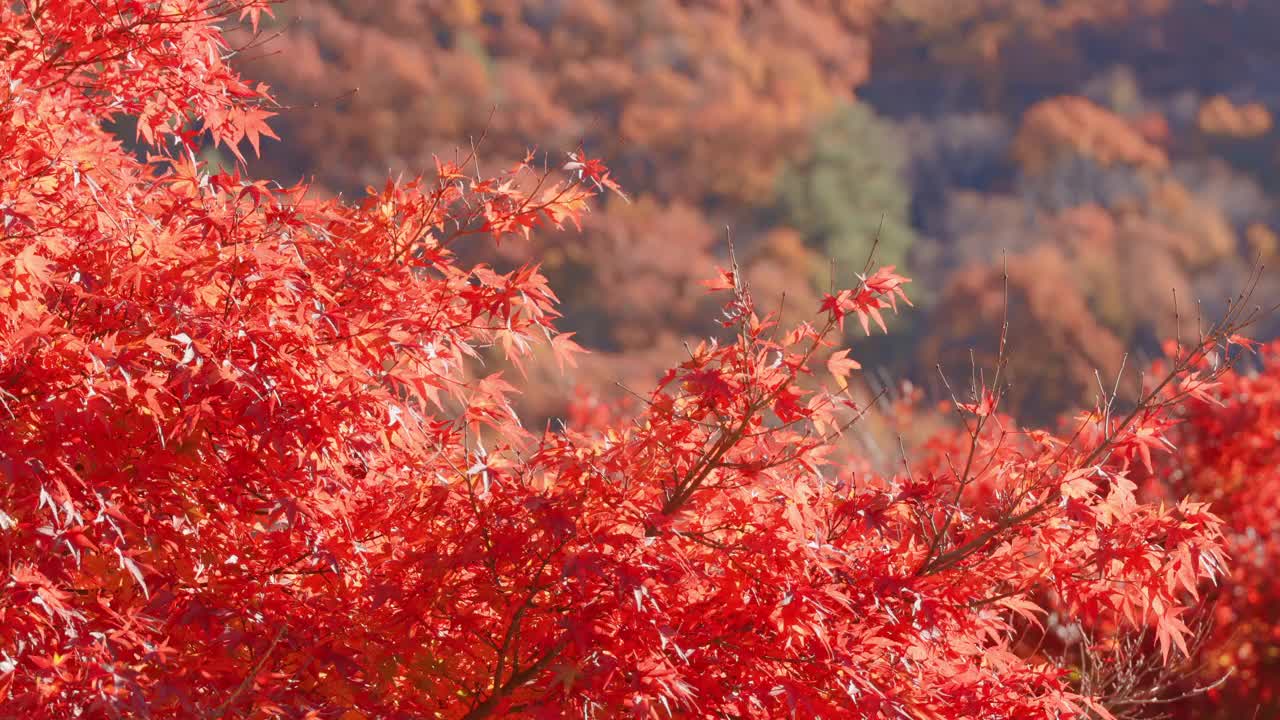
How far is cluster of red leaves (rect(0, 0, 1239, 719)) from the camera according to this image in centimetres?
253

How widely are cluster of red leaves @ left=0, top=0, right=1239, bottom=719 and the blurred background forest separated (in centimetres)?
1792

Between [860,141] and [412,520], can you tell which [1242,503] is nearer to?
[412,520]

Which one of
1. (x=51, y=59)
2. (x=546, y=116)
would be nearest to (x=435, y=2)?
(x=546, y=116)

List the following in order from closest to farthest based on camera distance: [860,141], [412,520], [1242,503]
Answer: [412,520] < [1242,503] < [860,141]

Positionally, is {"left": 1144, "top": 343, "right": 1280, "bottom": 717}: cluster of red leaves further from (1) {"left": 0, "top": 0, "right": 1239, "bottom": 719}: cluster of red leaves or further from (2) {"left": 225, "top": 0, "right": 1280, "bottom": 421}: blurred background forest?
(2) {"left": 225, "top": 0, "right": 1280, "bottom": 421}: blurred background forest

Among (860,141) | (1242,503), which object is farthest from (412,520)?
(860,141)

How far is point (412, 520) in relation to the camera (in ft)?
9.94

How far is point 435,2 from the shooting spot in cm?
2569

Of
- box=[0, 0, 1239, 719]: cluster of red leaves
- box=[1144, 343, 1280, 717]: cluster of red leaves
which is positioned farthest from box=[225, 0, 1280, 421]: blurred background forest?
box=[0, 0, 1239, 719]: cluster of red leaves

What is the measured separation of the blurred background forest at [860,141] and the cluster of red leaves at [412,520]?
58.8 ft

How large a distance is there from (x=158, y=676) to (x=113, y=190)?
1421mm

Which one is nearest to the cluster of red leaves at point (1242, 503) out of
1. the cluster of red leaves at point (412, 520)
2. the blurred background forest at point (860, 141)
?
the cluster of red leaves at point (412, 520)

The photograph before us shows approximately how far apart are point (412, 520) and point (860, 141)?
24155mm

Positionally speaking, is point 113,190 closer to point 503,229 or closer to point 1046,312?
point 503,229
